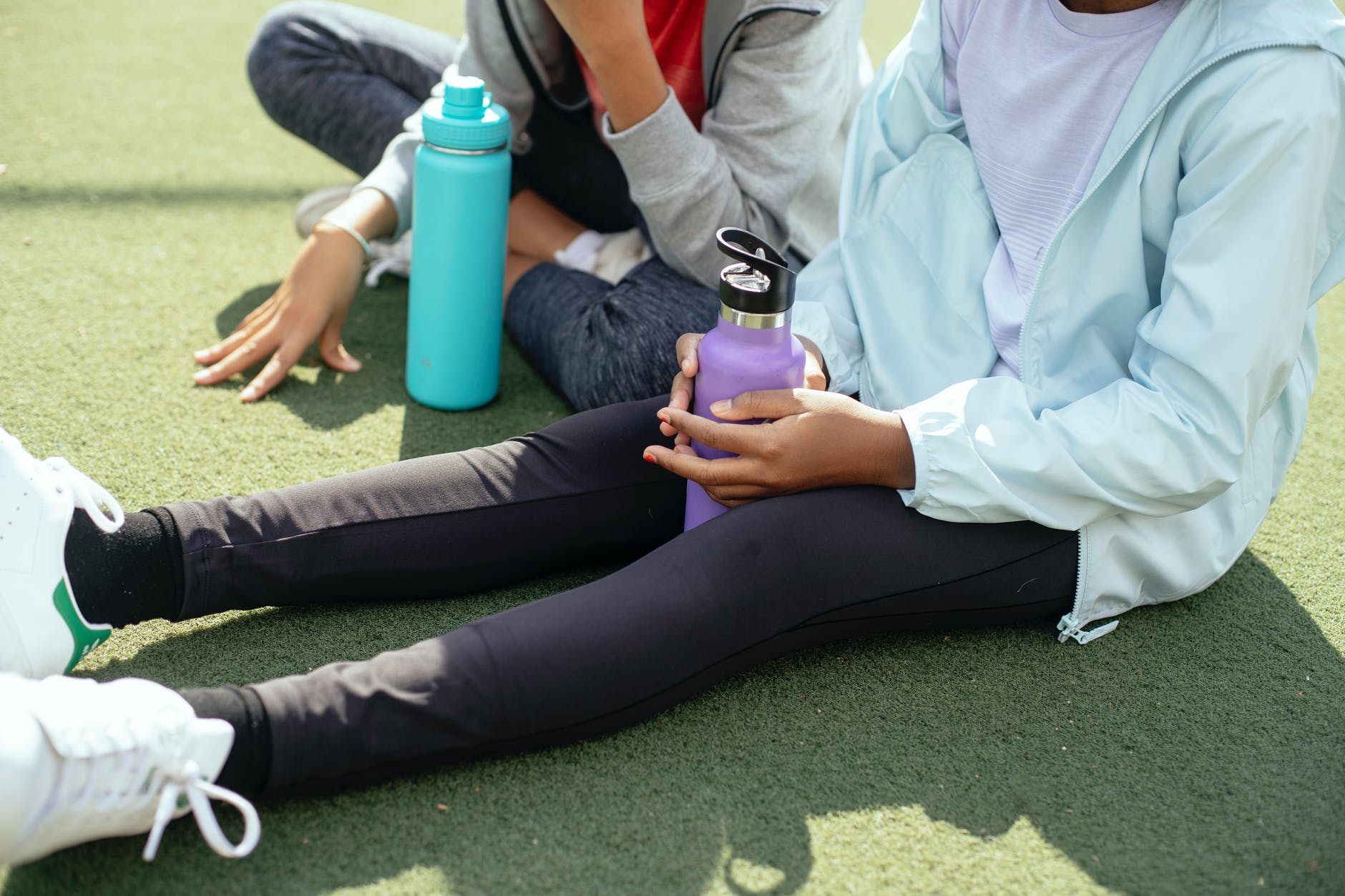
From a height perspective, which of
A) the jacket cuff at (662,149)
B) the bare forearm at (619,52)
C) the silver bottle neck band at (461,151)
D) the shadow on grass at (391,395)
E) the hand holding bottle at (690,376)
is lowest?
the shadow on grass at (391,395)

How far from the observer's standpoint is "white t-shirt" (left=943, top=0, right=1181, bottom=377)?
920mm

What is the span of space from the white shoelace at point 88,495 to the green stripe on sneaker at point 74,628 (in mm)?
52

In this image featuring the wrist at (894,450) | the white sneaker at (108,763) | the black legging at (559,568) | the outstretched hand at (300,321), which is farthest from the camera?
the outstretched hand at (300,321)

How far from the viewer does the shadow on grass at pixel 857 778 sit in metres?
0.78

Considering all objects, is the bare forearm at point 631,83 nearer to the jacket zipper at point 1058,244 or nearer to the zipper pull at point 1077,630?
the jacket zipper at point 1058,244

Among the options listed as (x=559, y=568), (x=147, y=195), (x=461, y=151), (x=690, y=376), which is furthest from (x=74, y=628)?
(x=147, y=195)

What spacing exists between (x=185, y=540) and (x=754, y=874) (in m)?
0.50

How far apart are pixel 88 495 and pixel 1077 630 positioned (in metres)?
0.82

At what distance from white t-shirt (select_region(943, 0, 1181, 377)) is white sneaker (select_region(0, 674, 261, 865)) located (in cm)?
69

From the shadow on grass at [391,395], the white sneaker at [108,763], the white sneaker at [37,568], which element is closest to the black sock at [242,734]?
the white sneaker at [108,763]

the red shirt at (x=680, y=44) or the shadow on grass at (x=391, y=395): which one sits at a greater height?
the red shirt at (x=680, y=44)

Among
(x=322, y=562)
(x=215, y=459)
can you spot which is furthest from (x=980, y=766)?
(x=215, y=459)

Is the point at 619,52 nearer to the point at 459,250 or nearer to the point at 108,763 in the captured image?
the point at 459,250

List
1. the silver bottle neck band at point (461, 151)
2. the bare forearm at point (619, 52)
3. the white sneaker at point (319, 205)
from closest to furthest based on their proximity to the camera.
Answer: the bare forearm at point (619, 52) < the silver bottle neck band at point (461, 151) < the white sneaker at point (319, 205)
